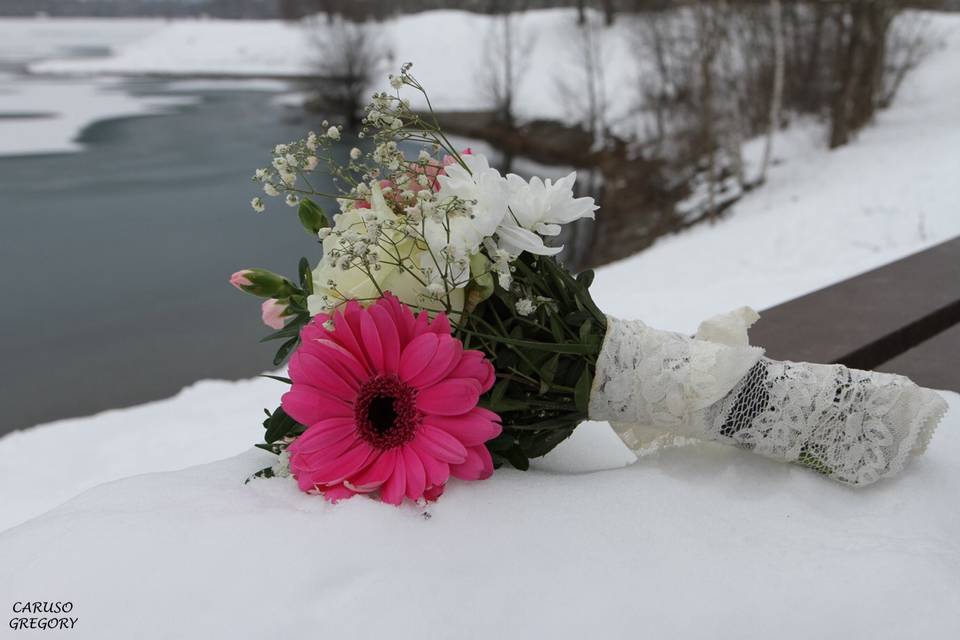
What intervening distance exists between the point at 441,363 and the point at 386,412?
0.34 ft

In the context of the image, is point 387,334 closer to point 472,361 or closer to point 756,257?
point 472,361

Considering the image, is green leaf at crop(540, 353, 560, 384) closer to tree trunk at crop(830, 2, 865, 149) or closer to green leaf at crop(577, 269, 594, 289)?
green leaf at crop(577, 269, 594, 289)

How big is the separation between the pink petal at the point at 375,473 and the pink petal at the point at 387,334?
11cm

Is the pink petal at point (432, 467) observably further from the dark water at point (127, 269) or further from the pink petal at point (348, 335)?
the dark water at point (127, 269)

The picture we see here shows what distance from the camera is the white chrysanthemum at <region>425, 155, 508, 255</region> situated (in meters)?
1.04

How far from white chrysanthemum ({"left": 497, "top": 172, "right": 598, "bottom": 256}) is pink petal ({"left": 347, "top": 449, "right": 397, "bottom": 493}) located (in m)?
0.31

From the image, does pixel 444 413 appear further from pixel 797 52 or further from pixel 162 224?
pixel 797 52

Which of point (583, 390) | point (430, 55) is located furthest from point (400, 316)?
point (430, 55)

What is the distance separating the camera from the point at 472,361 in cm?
105

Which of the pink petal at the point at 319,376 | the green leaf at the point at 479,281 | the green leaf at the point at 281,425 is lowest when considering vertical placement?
the green leaf at the point at 281,425

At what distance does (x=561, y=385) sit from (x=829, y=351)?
3.14ft

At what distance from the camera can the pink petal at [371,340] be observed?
3.40 feet

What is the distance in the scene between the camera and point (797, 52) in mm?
12695

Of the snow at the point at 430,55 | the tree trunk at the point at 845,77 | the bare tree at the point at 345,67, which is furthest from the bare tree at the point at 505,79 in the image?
the tree trunk at the point at 845,77
